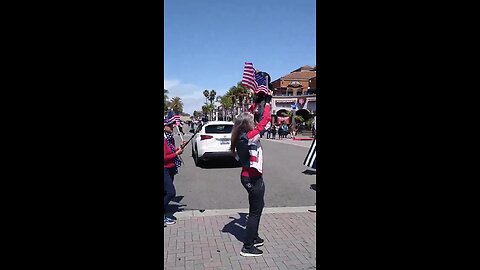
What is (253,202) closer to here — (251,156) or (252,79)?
(251,156)

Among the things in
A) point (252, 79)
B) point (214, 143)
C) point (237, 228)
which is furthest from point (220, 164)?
point (252, 79)

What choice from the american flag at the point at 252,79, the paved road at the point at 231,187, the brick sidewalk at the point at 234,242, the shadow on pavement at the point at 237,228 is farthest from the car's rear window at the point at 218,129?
the american flag at the point at 252,79

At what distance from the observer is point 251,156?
3848 mm

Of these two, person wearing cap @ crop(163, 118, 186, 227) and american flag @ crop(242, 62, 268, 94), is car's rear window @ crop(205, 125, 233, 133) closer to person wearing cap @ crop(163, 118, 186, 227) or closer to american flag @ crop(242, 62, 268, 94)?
person wearing cap @ crop(163, 118, 186, 227)

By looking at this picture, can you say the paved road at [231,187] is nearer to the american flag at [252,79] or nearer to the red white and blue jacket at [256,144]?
the red white and blue jacket at [256,144]

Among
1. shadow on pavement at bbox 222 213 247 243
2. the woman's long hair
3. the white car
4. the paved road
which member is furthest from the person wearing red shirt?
the white car

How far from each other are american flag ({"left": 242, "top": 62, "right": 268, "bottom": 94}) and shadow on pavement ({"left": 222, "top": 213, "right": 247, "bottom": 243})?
203cm

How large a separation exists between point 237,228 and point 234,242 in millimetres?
611

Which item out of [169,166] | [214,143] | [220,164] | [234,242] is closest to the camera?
[234,242]

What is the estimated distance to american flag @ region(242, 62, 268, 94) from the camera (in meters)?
4.16
